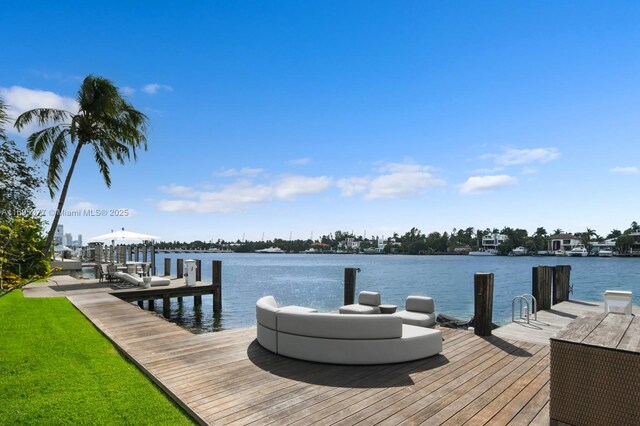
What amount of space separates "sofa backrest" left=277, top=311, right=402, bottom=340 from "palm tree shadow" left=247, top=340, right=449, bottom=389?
405 mm

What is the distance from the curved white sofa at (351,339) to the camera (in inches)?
195

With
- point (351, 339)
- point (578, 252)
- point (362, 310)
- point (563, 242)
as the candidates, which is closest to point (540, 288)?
point (362, 310)

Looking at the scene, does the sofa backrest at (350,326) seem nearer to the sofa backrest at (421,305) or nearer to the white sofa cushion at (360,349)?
the white sofa cushion at (360,349)

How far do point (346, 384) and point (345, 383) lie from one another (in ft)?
0.11

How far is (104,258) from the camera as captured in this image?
31.8 m

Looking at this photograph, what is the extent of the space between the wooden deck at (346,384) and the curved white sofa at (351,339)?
14 centimetres

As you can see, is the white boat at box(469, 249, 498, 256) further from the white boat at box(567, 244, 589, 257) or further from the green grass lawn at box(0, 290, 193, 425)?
the green grass lawn at box(0, 290, 193, 425)

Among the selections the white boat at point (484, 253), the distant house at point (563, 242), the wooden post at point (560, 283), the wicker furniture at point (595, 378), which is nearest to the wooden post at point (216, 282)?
the wooden post at point (560, 283)

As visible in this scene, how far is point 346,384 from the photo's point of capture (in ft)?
14.2

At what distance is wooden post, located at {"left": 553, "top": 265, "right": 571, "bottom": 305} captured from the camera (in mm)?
11578

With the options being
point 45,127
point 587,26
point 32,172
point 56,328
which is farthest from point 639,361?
point 32,172

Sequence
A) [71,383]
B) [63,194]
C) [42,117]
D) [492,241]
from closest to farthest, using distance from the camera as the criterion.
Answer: [71,383], [63,194], [42,117], [492,241]

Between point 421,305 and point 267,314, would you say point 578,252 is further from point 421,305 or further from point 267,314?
point 267,314

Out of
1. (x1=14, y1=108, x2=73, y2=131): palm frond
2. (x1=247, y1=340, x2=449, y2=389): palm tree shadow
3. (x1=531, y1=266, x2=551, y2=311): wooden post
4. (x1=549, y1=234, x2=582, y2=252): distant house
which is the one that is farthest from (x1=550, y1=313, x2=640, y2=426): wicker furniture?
(x1=549, y1=234, x2=582, y2=252): distant house
